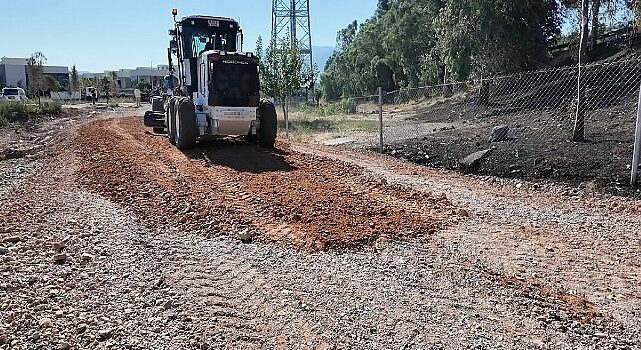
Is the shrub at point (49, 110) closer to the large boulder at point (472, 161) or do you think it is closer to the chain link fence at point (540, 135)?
the chain link fence at point (540, 135)

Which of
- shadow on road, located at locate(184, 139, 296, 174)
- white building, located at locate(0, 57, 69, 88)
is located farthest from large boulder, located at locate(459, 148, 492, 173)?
white building, located at locate(0, 57, 69, 88)

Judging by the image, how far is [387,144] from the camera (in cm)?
1443

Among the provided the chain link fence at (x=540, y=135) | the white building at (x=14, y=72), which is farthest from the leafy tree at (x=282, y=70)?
the white building at (x=14, y=72)

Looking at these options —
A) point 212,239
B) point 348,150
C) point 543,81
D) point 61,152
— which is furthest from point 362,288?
point 543,81

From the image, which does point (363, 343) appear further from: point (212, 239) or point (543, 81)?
point (543, 81)

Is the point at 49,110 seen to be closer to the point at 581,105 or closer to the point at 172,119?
the point at 172,119

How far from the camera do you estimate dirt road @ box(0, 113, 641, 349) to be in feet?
12.9

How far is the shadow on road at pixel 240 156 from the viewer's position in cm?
1056

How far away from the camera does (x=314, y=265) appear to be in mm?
5211

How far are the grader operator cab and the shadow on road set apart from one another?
13.5 inches

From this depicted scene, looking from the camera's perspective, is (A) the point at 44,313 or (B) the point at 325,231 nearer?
(A) the point at 44,313

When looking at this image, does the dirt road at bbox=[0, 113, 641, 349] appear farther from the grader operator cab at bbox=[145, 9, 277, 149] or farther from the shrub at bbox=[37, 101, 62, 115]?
the shrub at bbox=[37, 101, 62, 115]

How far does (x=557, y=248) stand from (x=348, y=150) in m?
8.71

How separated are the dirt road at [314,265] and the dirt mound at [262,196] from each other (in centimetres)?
4
